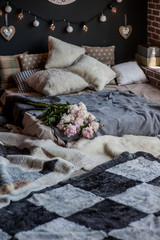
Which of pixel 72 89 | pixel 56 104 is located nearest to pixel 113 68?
pixel 72 89

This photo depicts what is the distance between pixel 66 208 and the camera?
230 cm

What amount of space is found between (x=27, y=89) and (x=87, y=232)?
9.35 ft

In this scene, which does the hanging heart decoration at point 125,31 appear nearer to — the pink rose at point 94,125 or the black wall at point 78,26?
the black wall at point 78,26

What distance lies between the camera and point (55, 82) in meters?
4.31

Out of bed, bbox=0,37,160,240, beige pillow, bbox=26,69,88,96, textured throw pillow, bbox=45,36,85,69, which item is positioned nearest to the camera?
bed, bbox=0,37,160,240

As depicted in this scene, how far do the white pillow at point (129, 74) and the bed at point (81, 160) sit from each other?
0.01m

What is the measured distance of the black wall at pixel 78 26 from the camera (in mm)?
5004

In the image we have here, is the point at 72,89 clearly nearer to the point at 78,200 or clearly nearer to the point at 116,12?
the point at 116,12

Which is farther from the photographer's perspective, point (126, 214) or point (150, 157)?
point (150, 157)

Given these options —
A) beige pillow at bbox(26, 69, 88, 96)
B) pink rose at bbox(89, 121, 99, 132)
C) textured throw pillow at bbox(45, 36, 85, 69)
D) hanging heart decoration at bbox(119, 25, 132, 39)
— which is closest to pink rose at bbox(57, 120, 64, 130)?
pink rose at bbox(89, 121, 99, 132)

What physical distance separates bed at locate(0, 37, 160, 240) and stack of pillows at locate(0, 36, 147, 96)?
0.01 m

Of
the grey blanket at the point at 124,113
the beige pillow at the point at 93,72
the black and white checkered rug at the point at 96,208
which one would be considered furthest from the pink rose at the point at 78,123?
the beige pillow at the point at 93,72

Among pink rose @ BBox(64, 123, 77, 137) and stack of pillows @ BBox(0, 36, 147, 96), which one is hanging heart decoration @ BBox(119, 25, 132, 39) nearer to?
stack of pillows @ BBox(0, 36, 147, 96)

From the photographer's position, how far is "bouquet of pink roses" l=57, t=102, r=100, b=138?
10.8 feet
